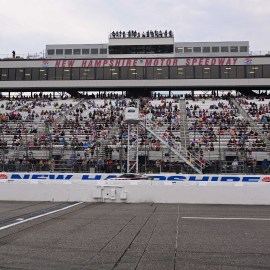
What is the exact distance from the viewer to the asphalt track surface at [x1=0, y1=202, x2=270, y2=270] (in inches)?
272

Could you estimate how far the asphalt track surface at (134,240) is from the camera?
6918 mm

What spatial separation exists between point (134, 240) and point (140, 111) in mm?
36120

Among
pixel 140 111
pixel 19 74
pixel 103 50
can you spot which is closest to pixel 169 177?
pixel 140 111

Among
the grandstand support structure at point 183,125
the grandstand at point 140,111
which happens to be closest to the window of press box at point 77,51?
the grandstand at point 140,111

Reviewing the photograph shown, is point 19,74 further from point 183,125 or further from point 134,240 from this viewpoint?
point 134,240

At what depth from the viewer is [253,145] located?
109 feet

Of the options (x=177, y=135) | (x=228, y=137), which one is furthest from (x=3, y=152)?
(x=228, y=137)

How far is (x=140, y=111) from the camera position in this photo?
147 ft

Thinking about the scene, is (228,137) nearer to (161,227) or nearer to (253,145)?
(253,145)

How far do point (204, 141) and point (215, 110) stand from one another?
11178 millimetres

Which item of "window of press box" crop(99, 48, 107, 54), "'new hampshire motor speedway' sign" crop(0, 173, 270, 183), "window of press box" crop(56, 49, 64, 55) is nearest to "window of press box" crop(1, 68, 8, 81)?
"window of press box" crop(56, 49, 64, 55)

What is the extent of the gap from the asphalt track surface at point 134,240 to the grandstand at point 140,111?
14.0 m

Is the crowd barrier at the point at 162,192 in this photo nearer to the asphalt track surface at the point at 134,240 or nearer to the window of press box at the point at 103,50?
the asphalt track surface at the point at 134,240

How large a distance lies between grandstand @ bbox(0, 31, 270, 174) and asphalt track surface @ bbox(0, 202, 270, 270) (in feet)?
45.8
